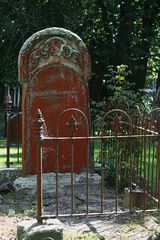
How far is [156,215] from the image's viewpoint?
5797mm

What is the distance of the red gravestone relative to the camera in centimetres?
722

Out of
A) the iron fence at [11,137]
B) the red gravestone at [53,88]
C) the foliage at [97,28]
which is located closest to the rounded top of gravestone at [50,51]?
the red gravestone at [53,88]

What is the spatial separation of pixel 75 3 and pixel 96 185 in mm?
11087

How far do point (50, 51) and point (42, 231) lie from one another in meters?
3.38

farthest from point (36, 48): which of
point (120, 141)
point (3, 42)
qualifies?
point (3, 42)

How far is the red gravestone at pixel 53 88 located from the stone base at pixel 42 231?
243 centimetres

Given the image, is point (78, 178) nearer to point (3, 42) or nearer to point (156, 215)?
point (156, 215)

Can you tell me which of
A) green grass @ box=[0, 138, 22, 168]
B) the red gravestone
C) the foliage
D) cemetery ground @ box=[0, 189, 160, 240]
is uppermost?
the foliage

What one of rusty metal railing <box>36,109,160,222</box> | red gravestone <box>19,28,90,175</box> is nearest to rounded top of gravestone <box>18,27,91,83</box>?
red gravestone <box>19,28,90,175</box>

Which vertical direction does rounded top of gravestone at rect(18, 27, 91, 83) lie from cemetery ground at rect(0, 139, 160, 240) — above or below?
above

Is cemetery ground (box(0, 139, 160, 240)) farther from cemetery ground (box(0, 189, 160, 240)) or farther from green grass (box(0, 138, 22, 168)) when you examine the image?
green grass (box(0, 138, 22, 168))

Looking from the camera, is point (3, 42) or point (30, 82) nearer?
point (30, 82)

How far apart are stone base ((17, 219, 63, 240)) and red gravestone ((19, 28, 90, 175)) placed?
95.6 inches

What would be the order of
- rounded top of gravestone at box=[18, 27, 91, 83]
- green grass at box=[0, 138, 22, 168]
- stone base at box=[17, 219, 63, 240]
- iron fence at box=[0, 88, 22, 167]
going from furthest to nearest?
green grass at box=[0, 138, 22, 168] → iron fence at box=[0, 88, 22, 167] → rounded top of gravestone at box=[18, 27, 91, 83] → stone base at box=[17, 219, 63, 240]
